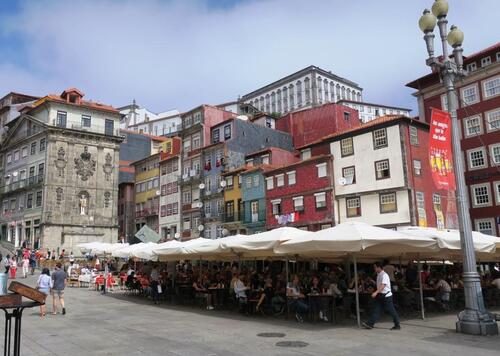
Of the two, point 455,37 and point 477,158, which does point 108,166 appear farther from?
point 455,37

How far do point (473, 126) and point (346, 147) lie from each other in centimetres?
1078

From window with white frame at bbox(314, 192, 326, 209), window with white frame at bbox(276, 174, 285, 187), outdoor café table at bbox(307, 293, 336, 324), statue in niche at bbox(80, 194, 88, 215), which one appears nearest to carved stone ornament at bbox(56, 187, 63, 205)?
statue in niche at bbox(80, 194, 88, 215)

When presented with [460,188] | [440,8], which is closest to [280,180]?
[460,188]

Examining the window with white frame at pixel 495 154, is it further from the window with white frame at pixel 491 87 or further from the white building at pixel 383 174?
the white building at pixel 383 174

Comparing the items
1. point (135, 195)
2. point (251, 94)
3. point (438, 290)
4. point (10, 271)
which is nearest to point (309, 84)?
point (251, 94)

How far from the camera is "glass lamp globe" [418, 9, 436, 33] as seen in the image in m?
11.9

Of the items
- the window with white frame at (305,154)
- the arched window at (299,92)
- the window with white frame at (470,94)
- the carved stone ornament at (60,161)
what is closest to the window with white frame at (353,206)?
the window with white frame at (305,154)

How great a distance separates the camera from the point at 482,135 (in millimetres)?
39250

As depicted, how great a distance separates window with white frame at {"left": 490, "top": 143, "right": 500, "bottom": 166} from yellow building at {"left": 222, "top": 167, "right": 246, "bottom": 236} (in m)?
22.4

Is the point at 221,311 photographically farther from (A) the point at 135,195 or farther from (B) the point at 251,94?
(B) the point at 251,94

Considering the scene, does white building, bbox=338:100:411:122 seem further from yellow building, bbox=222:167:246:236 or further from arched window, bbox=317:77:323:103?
yellow building, bbox=222:167:246:236

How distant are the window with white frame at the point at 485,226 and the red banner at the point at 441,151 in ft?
91.6

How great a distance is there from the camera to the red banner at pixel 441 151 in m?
12.2

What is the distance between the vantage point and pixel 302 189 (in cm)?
4216
